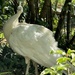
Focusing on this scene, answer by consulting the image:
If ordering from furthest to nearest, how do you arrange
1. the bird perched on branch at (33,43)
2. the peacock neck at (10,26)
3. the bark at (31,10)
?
the bark at (31,10), the peacock neck at (10,26), the bird perched on branch at (33,43)

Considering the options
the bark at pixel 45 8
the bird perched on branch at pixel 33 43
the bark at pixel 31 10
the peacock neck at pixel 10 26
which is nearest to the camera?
the bird perched on branch at pixel 33 43

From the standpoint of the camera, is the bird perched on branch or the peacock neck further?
the peacock neck

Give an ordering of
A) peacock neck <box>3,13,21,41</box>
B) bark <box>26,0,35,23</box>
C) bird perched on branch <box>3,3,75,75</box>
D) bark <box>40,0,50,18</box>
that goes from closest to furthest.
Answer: bird perched on branch <box>3,3,75,75</box> → peacock neck <box>3,13,21,41</box> → bark <box>26,0,35,23</box> → bark <box>40,0,50,18</box>

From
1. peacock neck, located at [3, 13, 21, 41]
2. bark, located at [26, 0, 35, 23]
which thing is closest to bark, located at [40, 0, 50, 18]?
bark, located at [26, 0, 35, 23]

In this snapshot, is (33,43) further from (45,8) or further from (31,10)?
(45,8)

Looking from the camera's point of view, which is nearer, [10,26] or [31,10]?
[10,26]

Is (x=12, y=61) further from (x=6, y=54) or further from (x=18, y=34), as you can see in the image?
(x=18, y=34)

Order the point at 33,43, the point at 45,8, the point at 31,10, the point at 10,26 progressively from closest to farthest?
the point at 33,43 < the point at 10,26 < the point at 31,10 < the point at 45,8

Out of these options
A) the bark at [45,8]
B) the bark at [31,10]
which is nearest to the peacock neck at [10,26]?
the bark at [31,10]

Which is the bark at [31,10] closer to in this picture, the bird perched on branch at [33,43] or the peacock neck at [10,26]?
the peacock neck at [10,26]

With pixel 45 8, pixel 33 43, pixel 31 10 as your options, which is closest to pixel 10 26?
pixel 33 43

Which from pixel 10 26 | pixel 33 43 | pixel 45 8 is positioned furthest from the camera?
→ pixel 45 8

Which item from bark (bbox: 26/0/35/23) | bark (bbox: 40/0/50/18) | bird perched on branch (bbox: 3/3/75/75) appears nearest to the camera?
bird perched on branch (bbox: 3/3/75/75)

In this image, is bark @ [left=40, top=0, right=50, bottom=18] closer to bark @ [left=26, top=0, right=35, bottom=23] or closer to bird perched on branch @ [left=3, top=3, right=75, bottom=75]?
bark @ [left=26, top=0, right=35, bottom=23]
